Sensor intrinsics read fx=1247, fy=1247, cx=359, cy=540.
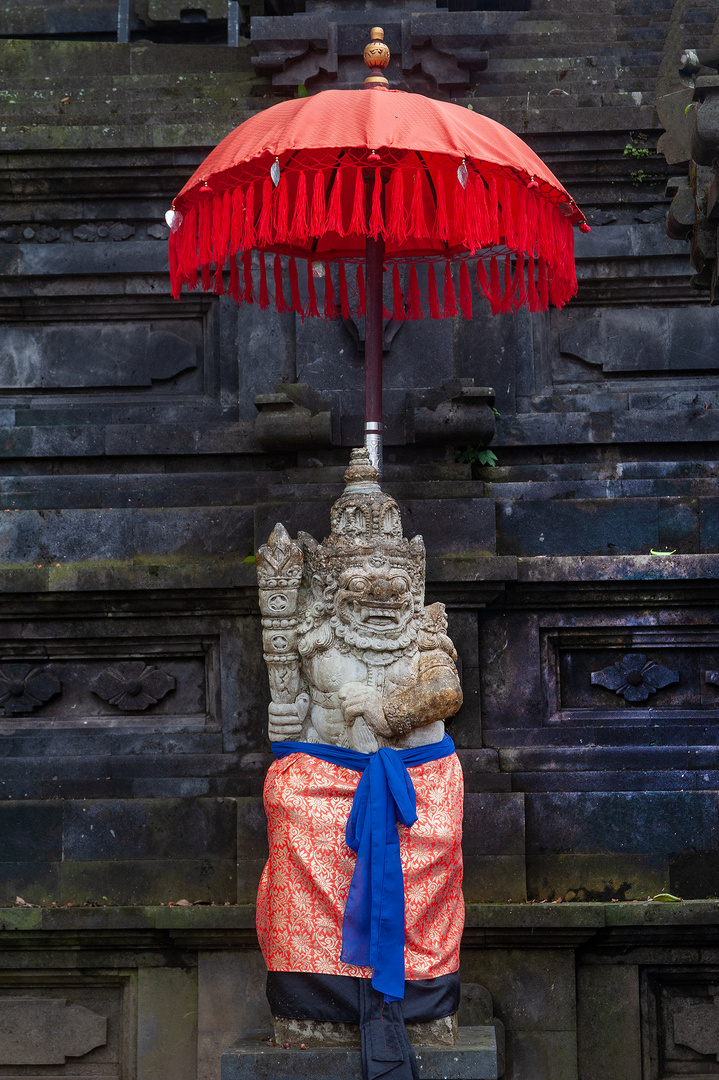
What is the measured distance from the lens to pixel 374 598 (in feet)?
16.4

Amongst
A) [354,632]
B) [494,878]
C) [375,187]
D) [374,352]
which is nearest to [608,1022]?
[494,878]

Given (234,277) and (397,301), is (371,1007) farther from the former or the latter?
(397,301)

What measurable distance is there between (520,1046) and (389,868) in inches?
61.0

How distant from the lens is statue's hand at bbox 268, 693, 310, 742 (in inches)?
200

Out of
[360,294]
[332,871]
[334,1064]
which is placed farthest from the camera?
[360,294]

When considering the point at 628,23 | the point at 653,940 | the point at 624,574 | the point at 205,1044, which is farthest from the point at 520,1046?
the point at 628,23

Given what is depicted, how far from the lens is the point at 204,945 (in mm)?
5805

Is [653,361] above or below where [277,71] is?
below

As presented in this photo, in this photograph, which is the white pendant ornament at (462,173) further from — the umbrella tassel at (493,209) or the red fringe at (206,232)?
the red fringe at (206,232)

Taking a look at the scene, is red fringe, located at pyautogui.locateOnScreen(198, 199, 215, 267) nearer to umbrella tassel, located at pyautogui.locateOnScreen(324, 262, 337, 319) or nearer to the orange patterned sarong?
umbrella tassel, located at pyautogui.locateOnScreen(324, 262, 337, 319)

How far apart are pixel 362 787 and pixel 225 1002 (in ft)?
5.37

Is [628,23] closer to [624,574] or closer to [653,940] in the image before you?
[624,574]

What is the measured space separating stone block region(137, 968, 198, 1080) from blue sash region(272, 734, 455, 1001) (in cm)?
147

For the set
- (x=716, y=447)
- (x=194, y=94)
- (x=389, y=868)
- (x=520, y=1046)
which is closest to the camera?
(x=389, y=868)
